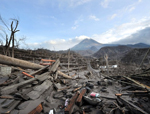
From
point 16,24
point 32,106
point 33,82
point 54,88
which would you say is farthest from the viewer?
point 16,24

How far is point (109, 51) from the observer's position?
74.7m

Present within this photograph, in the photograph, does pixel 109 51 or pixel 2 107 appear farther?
pixel 109 51

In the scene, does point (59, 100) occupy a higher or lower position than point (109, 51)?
lower

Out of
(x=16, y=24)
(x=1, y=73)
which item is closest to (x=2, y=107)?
(x=1, y=73)

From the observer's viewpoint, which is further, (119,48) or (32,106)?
(119,48)

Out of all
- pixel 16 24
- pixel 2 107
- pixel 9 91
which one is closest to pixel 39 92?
pixel 9 91

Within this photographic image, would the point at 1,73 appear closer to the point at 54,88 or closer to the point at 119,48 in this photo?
the point at 54,88

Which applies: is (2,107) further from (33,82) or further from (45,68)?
(45,68)

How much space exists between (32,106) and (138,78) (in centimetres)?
636

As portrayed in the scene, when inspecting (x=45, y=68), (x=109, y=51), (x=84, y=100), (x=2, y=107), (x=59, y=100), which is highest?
(x=109, y=51)

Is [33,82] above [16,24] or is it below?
below

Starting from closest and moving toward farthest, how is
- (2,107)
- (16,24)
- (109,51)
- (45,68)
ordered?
(2,107), (45,68), (16,24), (109,51)

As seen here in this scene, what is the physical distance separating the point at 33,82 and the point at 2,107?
162cm

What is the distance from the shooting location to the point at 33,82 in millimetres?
3721
